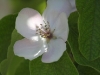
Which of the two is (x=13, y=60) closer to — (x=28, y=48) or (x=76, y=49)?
(x=28, y=48)

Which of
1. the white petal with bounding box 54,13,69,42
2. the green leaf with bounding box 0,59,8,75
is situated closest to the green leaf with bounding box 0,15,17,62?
the green leaf with bounding box 0,59,8,75

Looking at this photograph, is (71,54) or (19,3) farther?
(19,3)

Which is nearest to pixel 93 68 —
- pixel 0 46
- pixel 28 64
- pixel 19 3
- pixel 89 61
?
pixel 89 61

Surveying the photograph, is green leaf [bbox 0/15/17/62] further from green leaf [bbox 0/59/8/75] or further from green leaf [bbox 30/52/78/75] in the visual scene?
green leaf [bbox 30/52/78/75]

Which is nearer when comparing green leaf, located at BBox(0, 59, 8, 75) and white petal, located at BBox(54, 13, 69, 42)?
white petal, located at BBox(54, 13, 69, 42)

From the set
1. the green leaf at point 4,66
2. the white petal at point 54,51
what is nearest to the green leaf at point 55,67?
the white petal at point 54,51

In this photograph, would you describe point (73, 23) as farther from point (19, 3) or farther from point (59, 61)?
point (19, 3)
